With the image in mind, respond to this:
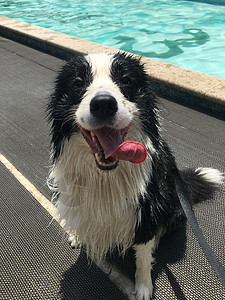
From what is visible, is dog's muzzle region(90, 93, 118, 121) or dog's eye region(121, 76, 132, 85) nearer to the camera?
dog's muzzle region(90, 93, 118, 121)

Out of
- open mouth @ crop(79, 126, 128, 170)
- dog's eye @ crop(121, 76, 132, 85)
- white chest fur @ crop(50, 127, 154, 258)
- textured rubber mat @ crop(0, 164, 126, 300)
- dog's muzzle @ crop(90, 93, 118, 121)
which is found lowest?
textured rubber mat @ crop(0, 164, 126, 300)

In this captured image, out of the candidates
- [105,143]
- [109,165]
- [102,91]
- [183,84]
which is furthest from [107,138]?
[183,84]

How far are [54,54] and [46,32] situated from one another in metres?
1.21

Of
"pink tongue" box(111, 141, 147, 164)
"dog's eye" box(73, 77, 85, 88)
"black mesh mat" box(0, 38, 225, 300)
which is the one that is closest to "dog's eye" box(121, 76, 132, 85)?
"dog's eye" box(73, 77, 85, 88)

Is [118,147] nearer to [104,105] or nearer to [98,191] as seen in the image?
[104,105]

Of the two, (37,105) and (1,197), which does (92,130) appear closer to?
(1,197)

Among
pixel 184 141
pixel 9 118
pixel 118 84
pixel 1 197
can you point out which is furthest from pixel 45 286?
pixel 9 118

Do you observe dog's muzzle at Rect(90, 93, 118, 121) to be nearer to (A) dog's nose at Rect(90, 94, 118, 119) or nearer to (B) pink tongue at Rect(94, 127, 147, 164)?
(A) dog's nose at Rect(90, 94, 118, 119)

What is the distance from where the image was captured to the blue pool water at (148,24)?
815 centimetres

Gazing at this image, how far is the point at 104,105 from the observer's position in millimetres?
1356

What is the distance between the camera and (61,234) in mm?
2135

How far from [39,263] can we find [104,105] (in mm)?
1302

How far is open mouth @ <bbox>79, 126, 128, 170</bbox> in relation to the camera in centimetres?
142

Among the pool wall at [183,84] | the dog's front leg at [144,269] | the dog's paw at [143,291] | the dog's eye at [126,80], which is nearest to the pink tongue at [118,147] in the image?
the dog's eye at [126,80]
